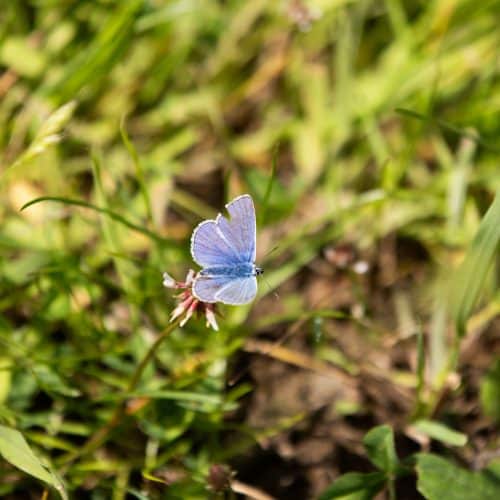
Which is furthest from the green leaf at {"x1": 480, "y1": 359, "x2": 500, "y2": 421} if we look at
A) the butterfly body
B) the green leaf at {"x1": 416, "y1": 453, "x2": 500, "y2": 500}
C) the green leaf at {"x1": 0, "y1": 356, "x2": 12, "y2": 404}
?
the green leaf at {"x1": 0, "y1": 356, "x2": 12, "y2": 404}

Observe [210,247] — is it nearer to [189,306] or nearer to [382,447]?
[189,306]

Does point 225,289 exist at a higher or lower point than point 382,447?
higher

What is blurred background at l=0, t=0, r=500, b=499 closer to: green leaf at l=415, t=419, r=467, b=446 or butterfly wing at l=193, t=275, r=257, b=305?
green leaf at l=415, t=419, r=467, b=446

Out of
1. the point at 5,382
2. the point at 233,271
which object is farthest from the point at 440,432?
the point at 5,382

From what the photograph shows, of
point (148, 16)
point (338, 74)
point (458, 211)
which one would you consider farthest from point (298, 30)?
point (458, 211)

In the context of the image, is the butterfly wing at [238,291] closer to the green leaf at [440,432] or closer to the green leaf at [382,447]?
the green leaf at [382,447]

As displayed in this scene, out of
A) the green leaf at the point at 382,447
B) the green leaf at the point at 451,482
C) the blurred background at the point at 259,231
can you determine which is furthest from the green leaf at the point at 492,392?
the green leaf at the point at 382,447
